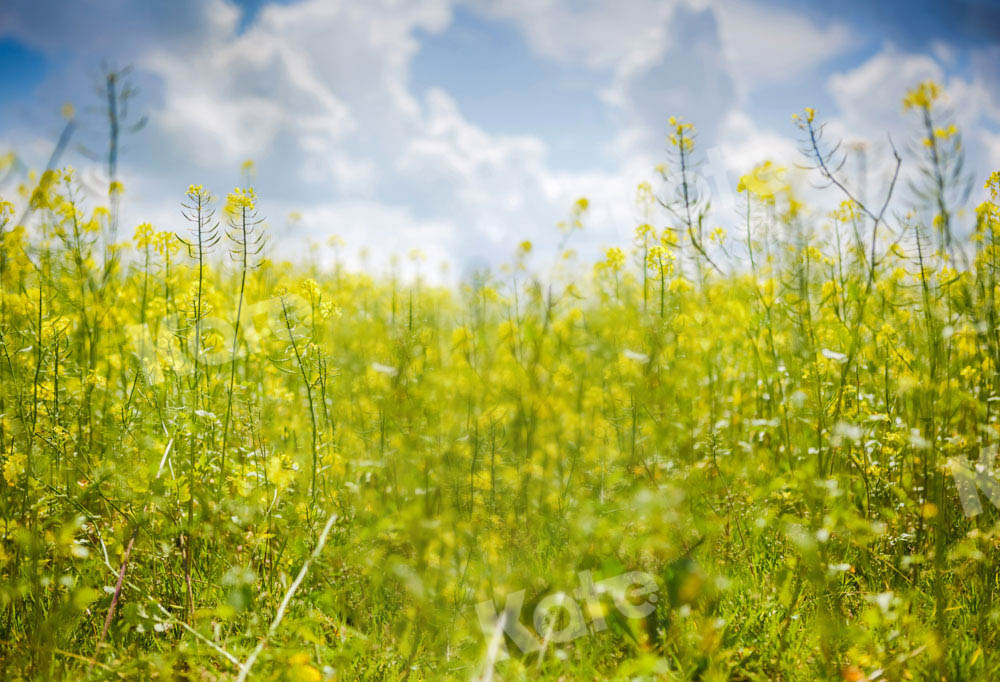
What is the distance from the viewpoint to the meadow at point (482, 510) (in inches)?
55.5

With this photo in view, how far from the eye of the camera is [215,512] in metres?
1.81

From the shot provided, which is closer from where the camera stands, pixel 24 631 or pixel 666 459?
pixel 24 631

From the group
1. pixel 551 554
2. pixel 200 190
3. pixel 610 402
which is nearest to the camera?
pixel 200 190

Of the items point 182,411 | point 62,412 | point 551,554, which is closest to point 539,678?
point 551,554

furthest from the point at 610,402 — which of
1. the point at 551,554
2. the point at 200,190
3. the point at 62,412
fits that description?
the point at 62,412

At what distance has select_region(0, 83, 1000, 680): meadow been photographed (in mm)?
1410

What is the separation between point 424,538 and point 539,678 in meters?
0.45

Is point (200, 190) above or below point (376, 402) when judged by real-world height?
above

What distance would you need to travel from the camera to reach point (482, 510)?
5.35 ft

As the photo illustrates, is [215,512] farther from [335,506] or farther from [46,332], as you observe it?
[46,332]

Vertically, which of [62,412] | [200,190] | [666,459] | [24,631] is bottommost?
[24,631]

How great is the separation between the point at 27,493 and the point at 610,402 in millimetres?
2117

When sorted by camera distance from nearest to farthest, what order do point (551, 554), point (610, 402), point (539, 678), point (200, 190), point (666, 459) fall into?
point (539, 678) < point (200, 190) < point (551, 554) < point (666, 459) < point (610, 402)

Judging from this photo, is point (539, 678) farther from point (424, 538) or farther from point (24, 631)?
point (24, 631)
